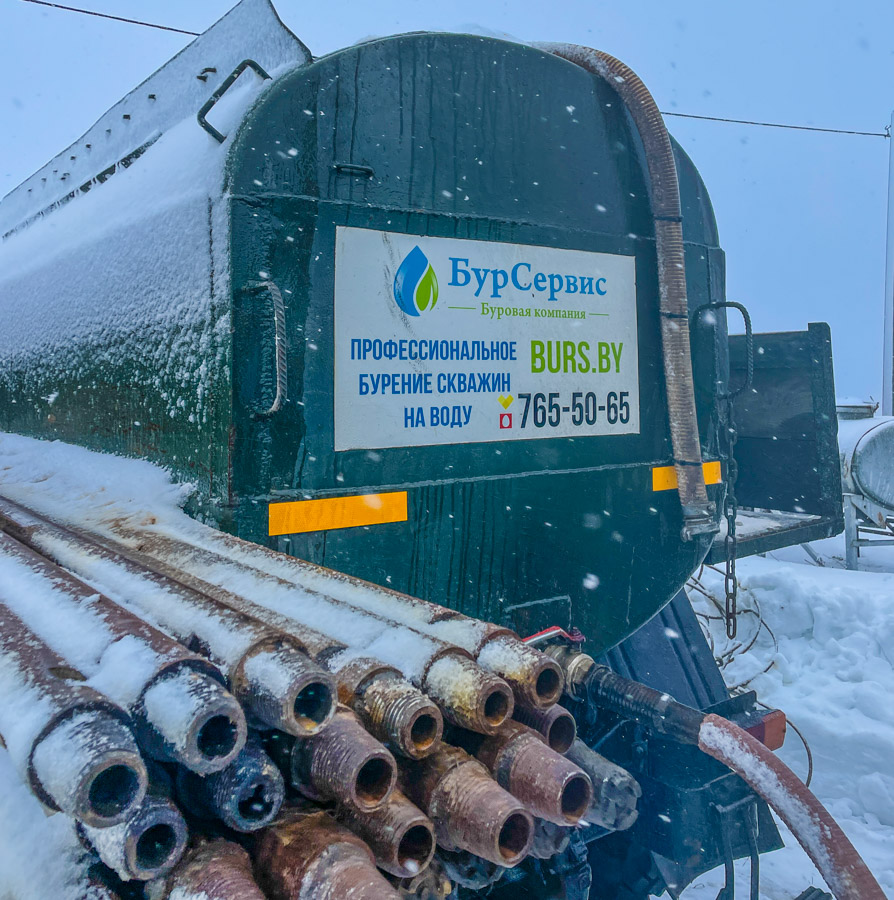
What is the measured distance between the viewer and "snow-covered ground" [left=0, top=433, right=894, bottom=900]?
2389 mm

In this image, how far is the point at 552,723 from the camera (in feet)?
4.62

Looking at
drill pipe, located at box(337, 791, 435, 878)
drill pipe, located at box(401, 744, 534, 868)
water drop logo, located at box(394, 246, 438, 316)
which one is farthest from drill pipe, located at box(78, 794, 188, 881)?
water drop logo, located at box(394, 246, 438, 316)

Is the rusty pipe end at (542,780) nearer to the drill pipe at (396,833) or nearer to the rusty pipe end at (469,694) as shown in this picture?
the rusty pipe end at (469,694)

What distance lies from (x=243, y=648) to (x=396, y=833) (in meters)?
0.33

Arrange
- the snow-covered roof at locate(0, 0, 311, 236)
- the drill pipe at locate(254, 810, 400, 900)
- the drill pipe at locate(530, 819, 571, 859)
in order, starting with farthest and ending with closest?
the snow-covered roof at locate(0, 0, 311, 236), the drill pipe at locate(530, 819, 571, 859), the drill pipe at locate(254, 810, 400, 900)

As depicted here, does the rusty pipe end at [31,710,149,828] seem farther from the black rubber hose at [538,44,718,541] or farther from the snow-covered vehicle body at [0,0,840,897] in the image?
the black rubber hose at [538,44,718,541]

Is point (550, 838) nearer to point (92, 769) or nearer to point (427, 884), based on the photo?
point (427, 884)

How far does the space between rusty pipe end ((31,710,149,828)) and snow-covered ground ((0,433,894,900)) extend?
19 centimetres

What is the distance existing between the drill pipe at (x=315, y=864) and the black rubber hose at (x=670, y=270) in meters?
2.40

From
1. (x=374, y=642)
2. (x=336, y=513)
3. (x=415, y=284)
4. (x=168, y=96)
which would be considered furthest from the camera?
(x=168, y=96)

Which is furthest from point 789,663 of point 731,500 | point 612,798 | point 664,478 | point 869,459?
point 612,798

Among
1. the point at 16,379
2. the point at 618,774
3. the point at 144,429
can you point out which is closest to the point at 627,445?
the point at 618,774

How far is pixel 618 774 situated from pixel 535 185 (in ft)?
6.45

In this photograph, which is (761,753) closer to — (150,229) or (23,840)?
(23,840)
